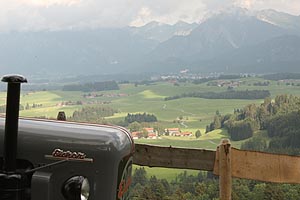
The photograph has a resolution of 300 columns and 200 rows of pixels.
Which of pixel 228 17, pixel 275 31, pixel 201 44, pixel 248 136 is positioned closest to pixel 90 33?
pixel 201 44

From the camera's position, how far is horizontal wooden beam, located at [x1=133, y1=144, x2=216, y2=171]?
3768 mm

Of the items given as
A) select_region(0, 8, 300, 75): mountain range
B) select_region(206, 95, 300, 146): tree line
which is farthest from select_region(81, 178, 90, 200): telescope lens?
select_region(0, 8, 300, 75): mountain range

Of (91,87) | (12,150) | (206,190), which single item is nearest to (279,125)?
(206,190)

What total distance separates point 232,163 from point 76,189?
1878mm

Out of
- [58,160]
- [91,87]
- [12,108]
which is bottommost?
[58,160]

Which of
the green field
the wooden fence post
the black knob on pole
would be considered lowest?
the wooden fence post

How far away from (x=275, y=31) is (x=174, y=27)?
48223mm

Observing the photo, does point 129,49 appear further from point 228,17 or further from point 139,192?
point 139,192

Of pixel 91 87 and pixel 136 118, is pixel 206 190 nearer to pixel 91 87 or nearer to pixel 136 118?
pixel 136 118

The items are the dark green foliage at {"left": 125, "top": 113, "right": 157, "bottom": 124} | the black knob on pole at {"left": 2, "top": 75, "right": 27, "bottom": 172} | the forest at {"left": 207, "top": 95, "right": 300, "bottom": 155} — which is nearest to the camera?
the black knob on pole at {"left": 2, "top": 75, "right": 27, "bottom": 172}

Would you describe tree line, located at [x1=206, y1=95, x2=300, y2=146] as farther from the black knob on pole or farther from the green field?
the green field

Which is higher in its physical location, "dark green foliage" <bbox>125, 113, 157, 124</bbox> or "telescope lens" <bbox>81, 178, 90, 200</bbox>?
"dark green foliage" <bbox>125, 113, 157, 124</bbox>

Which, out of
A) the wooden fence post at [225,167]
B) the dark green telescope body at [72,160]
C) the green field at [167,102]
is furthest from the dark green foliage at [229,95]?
the dark green telescope body at [72,160]

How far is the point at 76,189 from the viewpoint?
2186 mm
